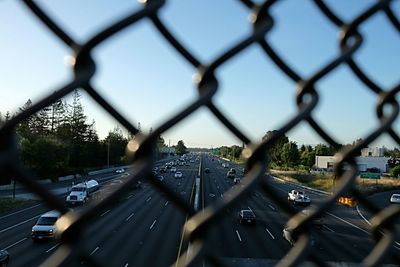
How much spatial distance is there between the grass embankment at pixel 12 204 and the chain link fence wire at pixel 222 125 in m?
31.9

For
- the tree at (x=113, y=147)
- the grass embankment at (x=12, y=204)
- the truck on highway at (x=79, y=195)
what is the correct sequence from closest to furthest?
1. the truck on highway at (x=79, y=195)
2. the grass embankment at (x=12, y=204)
3. the tree at (x=113, y=147)

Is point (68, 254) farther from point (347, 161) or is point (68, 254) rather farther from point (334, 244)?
point (334, 244)

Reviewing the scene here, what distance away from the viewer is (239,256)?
1891 centimetres

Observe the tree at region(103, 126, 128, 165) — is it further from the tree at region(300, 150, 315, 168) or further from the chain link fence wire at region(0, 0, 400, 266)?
the chain link fence wire at region(0, 0, 400, 266)

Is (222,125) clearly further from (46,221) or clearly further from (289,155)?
(289,155)

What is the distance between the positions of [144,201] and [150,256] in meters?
20.0

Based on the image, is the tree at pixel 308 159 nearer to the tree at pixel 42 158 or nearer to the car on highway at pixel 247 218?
the tree at pixel 42 158

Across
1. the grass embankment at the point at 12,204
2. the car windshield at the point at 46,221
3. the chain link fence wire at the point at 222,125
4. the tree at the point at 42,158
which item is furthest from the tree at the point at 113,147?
the chain link fence wire at the point at 222,125

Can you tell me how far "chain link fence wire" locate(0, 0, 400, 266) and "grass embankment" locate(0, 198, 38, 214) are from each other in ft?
105

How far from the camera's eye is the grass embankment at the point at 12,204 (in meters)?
31.6

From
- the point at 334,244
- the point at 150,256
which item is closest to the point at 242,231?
the point at 334,244

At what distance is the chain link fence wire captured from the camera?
1.11m

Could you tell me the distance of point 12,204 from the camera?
32.8 meters

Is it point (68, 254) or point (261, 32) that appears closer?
point (68, 254)
